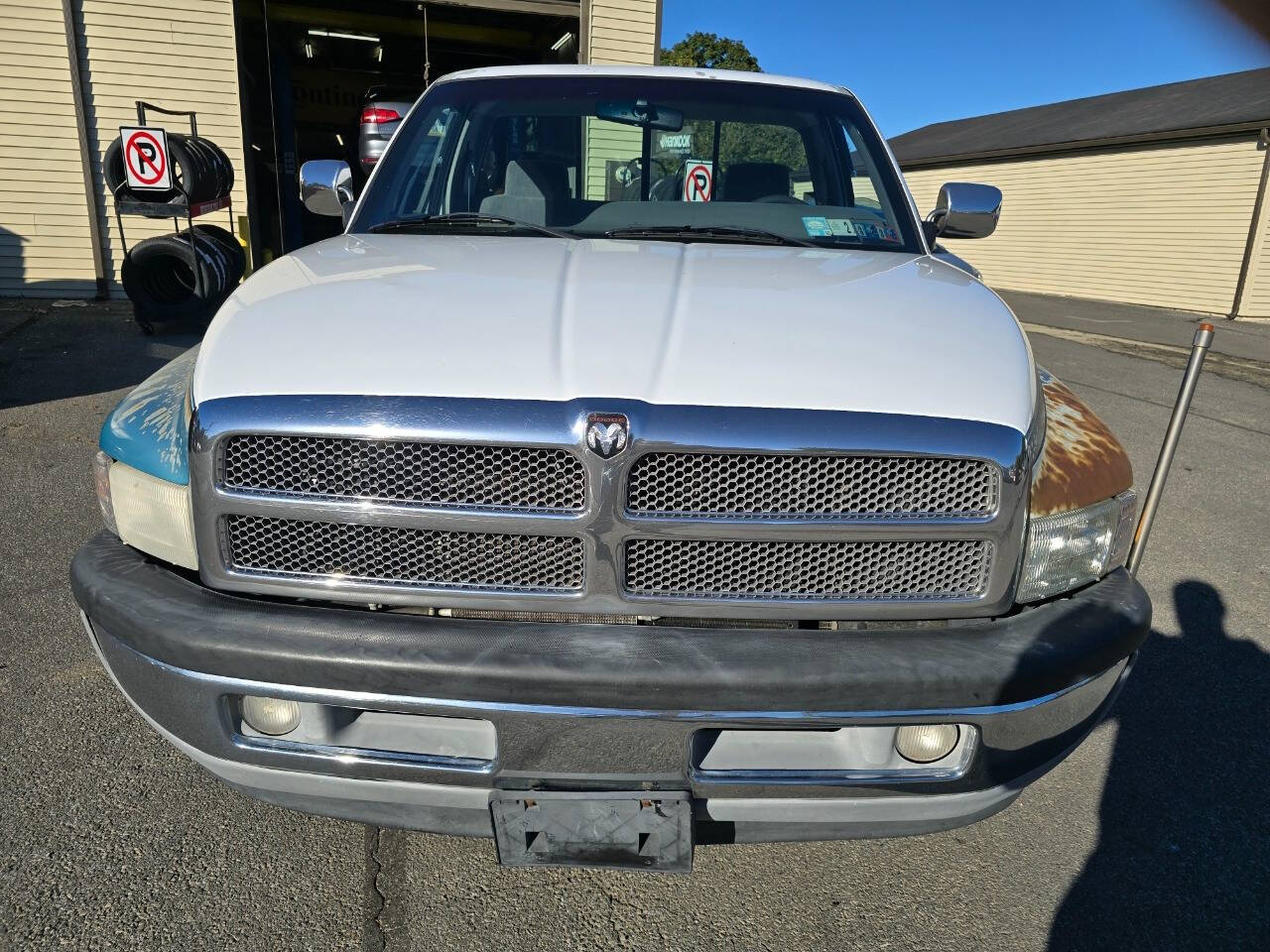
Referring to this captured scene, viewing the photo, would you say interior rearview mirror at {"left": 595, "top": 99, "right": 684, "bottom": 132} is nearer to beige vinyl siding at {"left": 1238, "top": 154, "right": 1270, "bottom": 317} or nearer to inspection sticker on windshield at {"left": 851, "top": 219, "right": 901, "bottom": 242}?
inspection sticker on windshield at {"left": 851, "top": 219, "right": 901, "bottom": 242}

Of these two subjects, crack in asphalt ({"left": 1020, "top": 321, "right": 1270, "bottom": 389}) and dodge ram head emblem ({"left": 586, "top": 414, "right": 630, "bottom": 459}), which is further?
crack in asphalt ({"left": 1020, "top": 321, "right": 1270, "bottom": 389})

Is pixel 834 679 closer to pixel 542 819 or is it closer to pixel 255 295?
pixel 542 819

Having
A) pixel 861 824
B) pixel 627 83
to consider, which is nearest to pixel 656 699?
pixel 861 824

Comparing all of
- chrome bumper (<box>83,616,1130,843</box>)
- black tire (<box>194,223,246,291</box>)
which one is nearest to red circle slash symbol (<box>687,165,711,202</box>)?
chrome bumper (<box>83,616,1130,843</box>)

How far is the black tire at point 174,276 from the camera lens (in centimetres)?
875

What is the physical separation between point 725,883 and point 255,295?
1791 millimetres

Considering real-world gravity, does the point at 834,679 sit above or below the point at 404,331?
below

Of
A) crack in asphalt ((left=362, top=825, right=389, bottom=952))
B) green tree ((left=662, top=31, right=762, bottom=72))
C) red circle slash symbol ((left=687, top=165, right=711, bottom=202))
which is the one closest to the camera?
crack in asphalt ((left=362, top=825, right=389, bottom=952))

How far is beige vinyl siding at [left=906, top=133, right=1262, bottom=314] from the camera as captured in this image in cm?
1769

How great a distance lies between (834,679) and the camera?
1692 mm

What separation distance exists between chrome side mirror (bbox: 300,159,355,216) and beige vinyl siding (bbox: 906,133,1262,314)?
1871 cm

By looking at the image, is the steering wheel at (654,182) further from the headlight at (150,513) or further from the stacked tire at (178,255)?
the stacked tire at (178,255)

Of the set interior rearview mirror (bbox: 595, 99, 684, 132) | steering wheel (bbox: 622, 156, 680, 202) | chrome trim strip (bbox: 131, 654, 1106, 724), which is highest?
interior rearview mirror (bbox: 595, 99, 684, 132)

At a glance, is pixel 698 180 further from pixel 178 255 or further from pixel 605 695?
pixel 178 255
